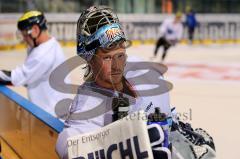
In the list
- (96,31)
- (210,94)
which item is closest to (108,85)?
(96,31)

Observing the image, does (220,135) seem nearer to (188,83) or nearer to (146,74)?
(146,74)

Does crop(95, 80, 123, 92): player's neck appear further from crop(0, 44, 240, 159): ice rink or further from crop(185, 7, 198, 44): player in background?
crop(185, 7, 198, 44): player in background

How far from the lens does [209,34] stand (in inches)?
714

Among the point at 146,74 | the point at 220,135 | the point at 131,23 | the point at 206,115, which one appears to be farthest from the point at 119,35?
the point at 131,23

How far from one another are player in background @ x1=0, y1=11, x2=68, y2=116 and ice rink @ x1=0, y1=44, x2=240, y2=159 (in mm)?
210

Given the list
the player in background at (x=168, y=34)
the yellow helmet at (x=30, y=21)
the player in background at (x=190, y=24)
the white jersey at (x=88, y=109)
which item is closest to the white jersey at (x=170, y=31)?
the player in background at (x=168, y=34)

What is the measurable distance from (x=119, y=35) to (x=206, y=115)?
373 centimetres

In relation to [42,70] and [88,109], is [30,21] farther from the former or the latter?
[88,109]

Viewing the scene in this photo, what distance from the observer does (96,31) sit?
1192 millimetres

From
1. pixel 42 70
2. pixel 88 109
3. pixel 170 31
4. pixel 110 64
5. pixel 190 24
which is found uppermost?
pixel 110 64

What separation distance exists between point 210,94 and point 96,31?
212 inches

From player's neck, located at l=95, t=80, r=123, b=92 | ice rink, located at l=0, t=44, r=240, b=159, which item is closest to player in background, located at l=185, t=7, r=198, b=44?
ice rink, located at l=0, t=44, r=240, b=159

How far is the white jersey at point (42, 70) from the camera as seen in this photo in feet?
9.49

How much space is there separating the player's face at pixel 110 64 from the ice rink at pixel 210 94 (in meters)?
0.29
